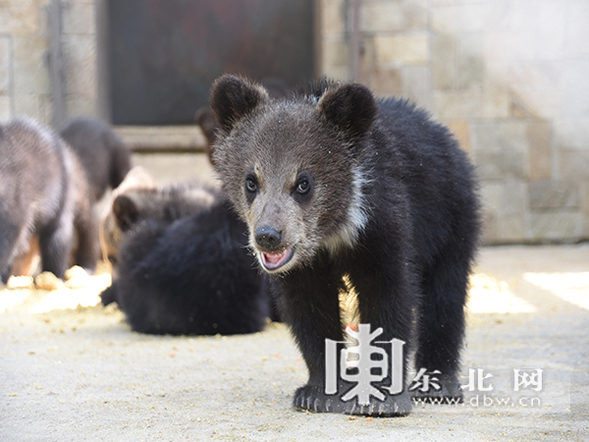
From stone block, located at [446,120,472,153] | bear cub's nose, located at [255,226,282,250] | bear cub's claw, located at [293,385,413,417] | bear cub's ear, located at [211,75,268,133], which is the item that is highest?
bear cub's ear, located at [211,75,268,133]

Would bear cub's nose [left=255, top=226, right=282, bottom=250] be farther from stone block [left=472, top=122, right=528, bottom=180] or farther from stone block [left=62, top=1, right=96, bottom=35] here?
stone block [left=62, top=1, right=96, bottom=35]

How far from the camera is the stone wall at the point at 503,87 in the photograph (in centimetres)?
843

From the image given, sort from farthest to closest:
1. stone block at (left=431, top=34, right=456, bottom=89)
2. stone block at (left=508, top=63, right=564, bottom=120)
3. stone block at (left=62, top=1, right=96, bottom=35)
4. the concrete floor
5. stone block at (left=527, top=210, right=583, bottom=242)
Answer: stone block at (left=62, top=1, right=96, bottom=35) < stone block at (left=527, top=210, right=583, bottom=242) < stone block at (left=431, top=34, right=456, bottom=89) < stone block at (left=508, top=63, right=564, bottom=120) < the concrete floor

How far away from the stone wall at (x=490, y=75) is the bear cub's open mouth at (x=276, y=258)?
6.07m

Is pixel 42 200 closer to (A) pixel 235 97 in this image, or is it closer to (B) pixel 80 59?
(B) pixel 80 59

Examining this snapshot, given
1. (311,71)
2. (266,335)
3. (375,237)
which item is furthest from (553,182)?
(375,237)

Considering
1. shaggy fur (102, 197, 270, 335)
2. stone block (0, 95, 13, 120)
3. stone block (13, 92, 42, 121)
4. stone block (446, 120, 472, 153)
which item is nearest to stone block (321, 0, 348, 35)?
stone block (446, 120, 472, 153)

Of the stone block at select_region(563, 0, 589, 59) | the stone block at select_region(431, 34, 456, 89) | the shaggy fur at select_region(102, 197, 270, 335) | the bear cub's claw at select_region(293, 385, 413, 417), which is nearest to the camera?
the bear cub's claw at select_region(293, 385, 413, 417)

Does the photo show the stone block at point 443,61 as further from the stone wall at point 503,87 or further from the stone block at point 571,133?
the stone block at point 571,133

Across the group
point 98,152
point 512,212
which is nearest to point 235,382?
point 98,152

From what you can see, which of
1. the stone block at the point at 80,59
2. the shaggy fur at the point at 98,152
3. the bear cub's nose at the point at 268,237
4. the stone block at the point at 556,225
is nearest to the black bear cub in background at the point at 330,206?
the bear cub's nose at the point at 268,237

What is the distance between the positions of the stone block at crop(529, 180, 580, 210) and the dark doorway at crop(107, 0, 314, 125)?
3173mm

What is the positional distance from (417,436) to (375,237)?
748 mm

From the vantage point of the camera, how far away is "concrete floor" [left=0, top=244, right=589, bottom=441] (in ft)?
8.63
